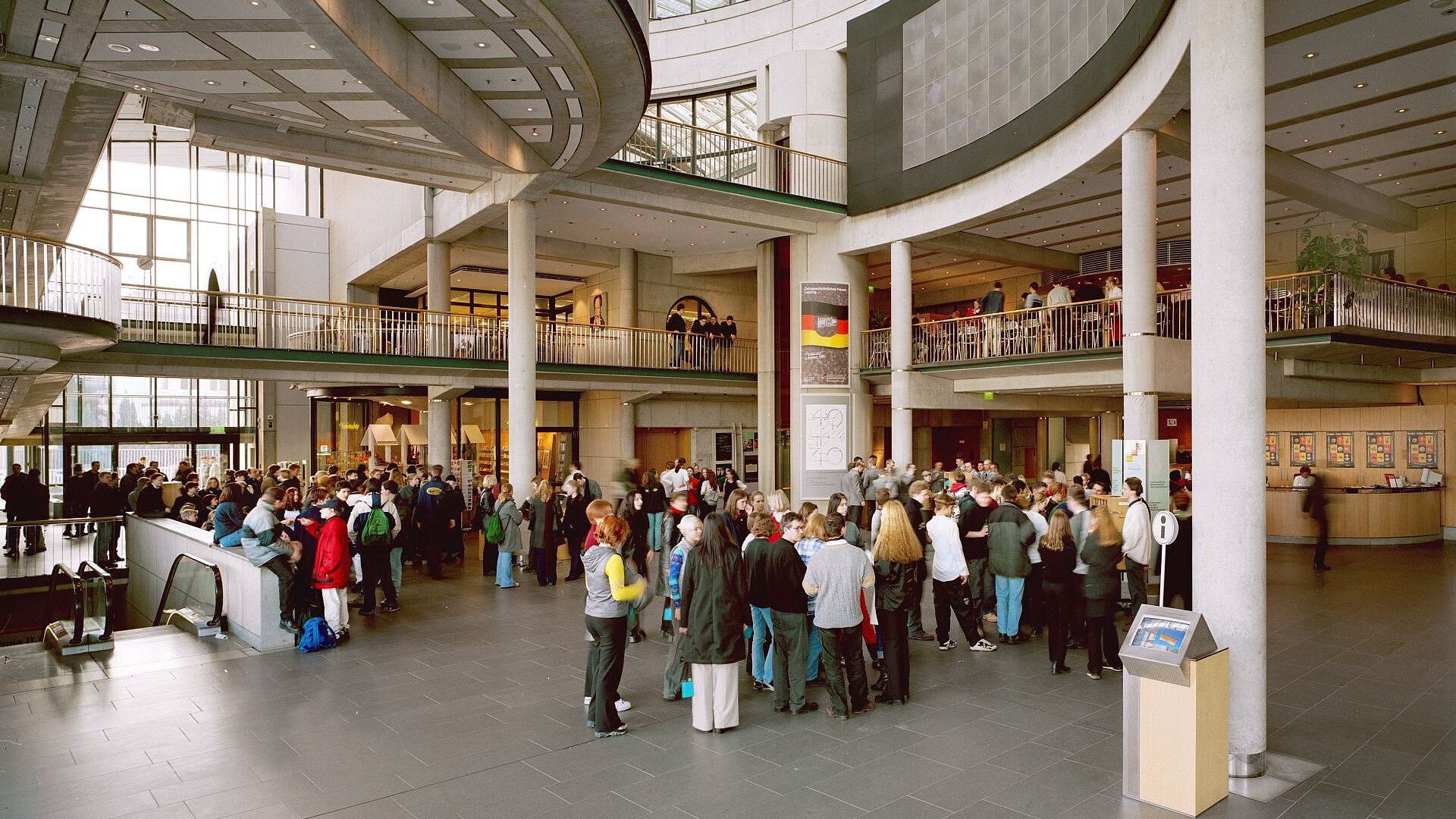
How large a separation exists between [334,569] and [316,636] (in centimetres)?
70

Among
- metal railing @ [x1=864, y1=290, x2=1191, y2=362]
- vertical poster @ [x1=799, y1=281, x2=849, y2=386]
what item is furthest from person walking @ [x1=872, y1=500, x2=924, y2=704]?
vertical poster @ [x1=799, y1=281, x2=849, y2=386]

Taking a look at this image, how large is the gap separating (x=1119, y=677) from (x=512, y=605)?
23.0ft

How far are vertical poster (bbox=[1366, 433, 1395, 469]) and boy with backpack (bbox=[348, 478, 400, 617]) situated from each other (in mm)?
18569

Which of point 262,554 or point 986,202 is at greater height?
point 986,202

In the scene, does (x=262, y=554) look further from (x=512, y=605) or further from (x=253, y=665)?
(x=512, y=605)

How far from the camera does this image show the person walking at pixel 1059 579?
7.41 meters

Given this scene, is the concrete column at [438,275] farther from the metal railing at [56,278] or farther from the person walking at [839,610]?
the person walking at [839,610]

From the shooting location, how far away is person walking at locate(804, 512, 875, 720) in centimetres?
623

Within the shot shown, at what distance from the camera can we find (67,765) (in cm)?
552

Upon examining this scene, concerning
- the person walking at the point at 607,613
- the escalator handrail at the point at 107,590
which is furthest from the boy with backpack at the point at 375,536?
the person walking at the point at 607,613

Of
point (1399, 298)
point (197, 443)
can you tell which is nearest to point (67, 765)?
point (1399, 298)

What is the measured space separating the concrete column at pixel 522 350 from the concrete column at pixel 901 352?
27.1ft

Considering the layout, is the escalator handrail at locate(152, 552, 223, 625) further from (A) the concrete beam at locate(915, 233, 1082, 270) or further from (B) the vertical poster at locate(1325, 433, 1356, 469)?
(B) the vertical poster at locate(1325, 433, 1356, 469)

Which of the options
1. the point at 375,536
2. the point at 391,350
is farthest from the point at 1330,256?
the point at 391,350
